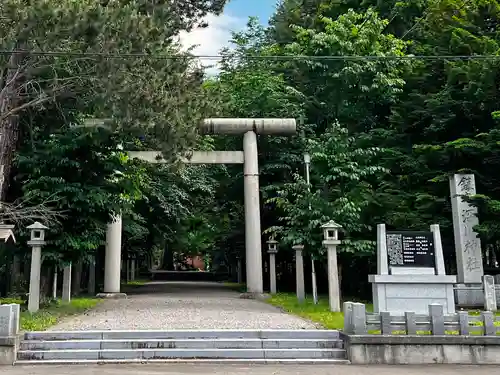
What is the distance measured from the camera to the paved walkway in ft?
22.2

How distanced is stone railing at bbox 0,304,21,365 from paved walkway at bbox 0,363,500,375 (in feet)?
0.68

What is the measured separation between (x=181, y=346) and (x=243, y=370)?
1.37 meters

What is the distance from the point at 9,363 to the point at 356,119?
16.8 meters

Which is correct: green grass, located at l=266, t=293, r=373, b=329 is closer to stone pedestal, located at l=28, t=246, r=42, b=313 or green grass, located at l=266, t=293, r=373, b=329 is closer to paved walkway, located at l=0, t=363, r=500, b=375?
paved walkway, located at l=0, t=363, r=500, b=375

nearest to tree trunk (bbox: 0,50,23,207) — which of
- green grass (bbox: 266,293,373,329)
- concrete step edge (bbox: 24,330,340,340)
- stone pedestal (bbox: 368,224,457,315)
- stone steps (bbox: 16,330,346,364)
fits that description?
concrete step edge (bbox: 24,330,340,340)

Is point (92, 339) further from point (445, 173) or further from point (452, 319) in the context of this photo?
point (445, 173)

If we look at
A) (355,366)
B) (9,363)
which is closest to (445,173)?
(355,366)

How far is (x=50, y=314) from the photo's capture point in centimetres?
1116

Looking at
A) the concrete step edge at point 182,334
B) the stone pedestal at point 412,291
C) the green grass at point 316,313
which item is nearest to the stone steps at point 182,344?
the concrete step edge at point 182,334

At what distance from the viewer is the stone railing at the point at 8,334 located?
731cm

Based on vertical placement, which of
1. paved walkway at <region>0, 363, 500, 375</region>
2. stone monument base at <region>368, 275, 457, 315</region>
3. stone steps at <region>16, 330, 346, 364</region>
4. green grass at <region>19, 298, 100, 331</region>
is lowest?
paved walkway at <region>0, 363, 500, 375</region>

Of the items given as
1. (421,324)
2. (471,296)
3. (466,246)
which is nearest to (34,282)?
(421,324)

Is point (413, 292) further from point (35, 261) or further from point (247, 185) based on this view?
point (247, 185)

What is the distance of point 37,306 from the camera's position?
1162cm
